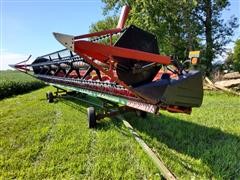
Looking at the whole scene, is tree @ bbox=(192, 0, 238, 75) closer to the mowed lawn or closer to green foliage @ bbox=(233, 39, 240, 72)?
green foliage @ bbox=(233, 39, 240, 72)

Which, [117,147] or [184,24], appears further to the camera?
[184,24]

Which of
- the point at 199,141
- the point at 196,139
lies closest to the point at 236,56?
the point at 196,139

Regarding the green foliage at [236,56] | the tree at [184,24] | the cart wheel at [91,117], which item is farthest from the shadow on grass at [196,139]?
the green foliage at [236,56]

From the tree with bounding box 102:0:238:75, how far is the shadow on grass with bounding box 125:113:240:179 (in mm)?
11553

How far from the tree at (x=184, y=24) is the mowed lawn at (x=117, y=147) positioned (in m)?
11.5

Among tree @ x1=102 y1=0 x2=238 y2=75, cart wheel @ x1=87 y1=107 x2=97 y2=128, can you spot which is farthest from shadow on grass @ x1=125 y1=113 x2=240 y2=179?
tree @ x1=102 y1=0 x2=238 y2=75

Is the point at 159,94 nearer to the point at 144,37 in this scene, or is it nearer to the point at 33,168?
the point at 144,37

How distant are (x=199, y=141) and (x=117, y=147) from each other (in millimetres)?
1252

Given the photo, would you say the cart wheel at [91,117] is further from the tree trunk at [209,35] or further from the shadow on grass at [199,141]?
the tree trunk at [209,35]

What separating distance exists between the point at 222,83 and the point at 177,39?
830 centimetres

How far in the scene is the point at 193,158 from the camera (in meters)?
3.19

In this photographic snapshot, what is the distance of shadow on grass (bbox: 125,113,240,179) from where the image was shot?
9.79 feet

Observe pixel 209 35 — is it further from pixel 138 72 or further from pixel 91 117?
pixel 138 72

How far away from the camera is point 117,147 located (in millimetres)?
3637
